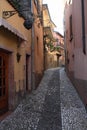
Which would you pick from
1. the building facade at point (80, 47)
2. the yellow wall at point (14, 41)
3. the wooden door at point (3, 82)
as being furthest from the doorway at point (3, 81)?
the building facade at point (80, 47)

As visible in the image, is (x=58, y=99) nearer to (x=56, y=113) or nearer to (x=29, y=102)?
(x=29, y=102)

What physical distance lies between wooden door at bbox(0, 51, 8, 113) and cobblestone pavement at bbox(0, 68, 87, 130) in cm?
39

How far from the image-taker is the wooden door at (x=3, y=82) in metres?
8.86

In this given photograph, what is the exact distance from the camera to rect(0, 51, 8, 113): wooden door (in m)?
8.86

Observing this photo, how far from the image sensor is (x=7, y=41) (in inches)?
355

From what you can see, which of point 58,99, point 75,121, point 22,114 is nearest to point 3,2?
point 22,114

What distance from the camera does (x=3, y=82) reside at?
9109 mm

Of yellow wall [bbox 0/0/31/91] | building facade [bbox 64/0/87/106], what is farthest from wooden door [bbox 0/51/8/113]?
building facade [bbox 64/0/87/106]

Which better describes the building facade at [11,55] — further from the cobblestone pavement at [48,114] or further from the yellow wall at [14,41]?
the cobblestone pavement at [48,114]

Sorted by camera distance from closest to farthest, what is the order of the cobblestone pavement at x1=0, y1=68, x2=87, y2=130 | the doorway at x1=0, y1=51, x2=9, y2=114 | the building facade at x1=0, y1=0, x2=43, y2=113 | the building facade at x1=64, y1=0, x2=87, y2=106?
the cobblestone pavement at x1=0, y1=68, x2=87, y2=130 < the building facade at x1=0, y1=0, x2=43, y2=113 < the doorway at x1=0, y1=51, x2=9, y2=114 < the building facade at x1=64, y1=0, x2=87, y2=106

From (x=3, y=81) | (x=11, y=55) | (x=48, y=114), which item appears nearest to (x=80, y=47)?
(x=11, y=55)

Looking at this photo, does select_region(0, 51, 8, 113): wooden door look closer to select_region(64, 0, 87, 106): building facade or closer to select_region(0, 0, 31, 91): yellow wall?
select_region(0, 0, 31, 91): yellow wall

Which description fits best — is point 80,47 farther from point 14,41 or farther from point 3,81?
point 3,81

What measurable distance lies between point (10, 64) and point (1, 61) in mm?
805
